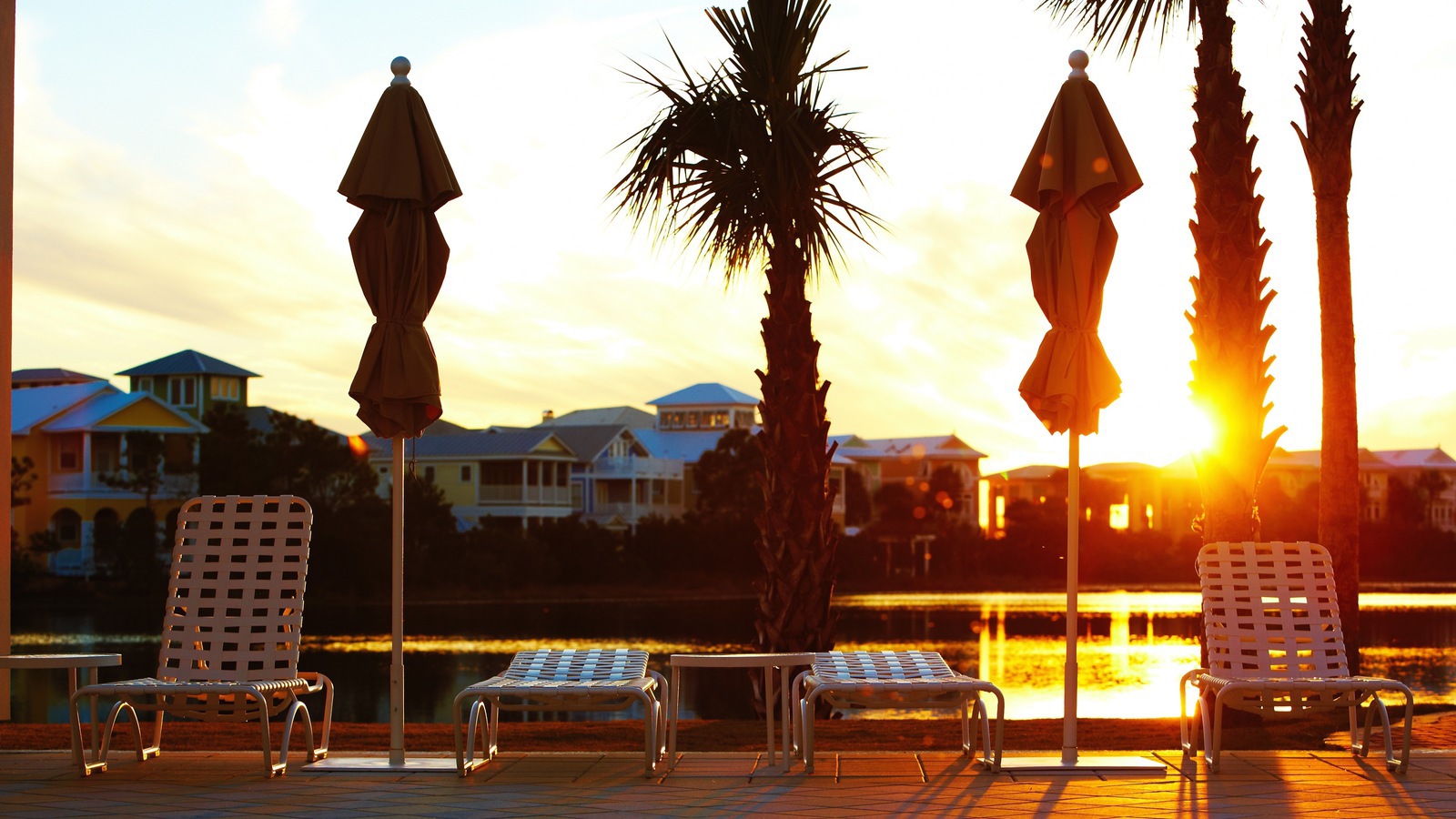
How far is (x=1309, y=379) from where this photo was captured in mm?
11609

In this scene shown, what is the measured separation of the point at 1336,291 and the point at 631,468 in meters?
39.2

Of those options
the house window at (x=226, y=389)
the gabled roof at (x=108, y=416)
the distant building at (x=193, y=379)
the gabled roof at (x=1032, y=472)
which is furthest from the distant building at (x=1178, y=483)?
the gabled roof at (x=108, y=416)

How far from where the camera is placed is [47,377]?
5466 cm

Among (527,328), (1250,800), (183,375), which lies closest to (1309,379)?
(1250,800)

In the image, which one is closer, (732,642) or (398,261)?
(398,261)

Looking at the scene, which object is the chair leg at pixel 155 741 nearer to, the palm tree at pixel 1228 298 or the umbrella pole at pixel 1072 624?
the umbrella pole at pixel 1072 624

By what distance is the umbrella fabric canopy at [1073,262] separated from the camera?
5.66 m

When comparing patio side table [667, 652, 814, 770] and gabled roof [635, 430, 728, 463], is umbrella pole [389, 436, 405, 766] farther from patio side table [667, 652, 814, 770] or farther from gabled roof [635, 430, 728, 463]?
gabled roof [635, 430, 728, 463]

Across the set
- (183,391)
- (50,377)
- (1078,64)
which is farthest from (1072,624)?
(50,377)

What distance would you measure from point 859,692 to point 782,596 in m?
5.90

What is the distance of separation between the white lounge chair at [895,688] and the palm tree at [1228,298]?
4.10 metres

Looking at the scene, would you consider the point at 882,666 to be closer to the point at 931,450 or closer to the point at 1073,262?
the point at 1073,262

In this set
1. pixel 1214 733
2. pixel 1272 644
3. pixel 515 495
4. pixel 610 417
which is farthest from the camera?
pixel 610 417

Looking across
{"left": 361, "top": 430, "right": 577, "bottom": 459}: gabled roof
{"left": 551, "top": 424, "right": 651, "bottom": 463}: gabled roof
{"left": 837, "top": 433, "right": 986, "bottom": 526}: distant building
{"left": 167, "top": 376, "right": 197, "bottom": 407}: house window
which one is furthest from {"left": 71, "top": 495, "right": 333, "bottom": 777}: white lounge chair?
{"left": 837, "top": 433, "right": 986, "bottom": 526}: distant building
